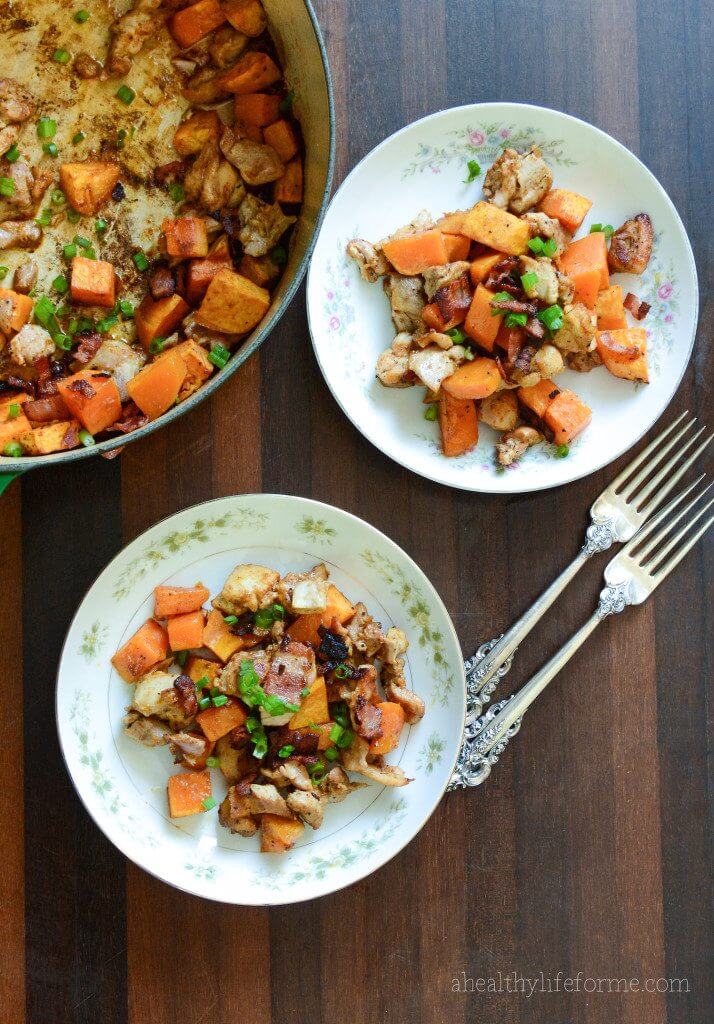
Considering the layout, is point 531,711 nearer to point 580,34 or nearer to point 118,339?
point 118,339

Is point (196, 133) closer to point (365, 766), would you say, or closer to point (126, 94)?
point (126, 94)

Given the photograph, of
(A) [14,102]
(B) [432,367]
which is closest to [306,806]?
(B) [432,367]

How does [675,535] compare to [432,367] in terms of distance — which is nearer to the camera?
[432,367]

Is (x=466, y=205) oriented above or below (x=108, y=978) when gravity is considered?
above

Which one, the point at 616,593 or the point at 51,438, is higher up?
the point at 51,438

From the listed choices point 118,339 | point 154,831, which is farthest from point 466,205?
point 154,831

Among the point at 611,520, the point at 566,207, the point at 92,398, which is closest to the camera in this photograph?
the point at 92,398

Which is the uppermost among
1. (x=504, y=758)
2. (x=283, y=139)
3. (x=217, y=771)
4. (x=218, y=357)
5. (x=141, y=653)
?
(x=283, y=139)

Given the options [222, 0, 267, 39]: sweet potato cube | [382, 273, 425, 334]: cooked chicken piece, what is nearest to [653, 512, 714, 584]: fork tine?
[382, 273, 425, 334]: cooked chicken piece
